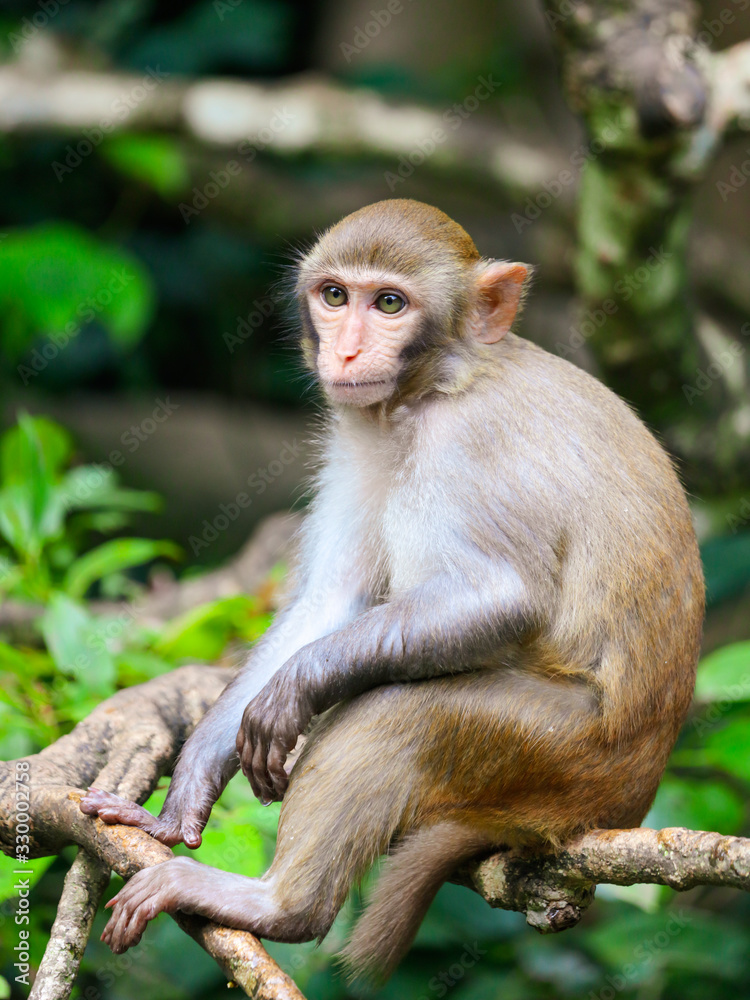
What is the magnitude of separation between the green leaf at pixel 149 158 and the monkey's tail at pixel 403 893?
7414mm

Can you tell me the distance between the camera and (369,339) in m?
3.68

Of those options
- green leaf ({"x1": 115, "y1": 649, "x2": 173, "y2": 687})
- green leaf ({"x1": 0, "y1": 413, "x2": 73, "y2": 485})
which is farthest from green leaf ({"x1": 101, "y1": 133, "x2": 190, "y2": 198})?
green leaf ({"x1": 115, "y1": 649, "x2": 173, "y2": 687})

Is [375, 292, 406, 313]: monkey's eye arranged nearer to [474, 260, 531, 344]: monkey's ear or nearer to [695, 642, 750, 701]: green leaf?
[474, 260, 531, 344]: monkey's ear

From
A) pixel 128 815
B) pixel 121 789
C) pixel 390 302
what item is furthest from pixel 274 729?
pixel 390 302

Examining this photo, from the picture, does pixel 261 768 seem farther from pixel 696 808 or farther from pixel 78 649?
pixel 696 808

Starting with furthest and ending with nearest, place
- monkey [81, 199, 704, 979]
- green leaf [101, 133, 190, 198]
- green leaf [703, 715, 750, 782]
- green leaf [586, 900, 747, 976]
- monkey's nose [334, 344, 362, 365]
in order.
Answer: green leaf [101, 133, 190, 198] → green leaf [586, 900, 747, 976] → green leaf [703, 715, 750, 782] → monkey's nose [334, 344, 362, 365] → monkey [81, 199, 704, 979]

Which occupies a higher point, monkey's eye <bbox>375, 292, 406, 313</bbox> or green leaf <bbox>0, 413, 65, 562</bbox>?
monkey's eye <bbox>375, 292, 406, 313</bbox>

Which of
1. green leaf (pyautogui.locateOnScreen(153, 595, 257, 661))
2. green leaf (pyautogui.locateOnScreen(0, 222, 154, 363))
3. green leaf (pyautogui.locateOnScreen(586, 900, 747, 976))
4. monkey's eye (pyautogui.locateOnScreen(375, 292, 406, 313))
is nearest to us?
monkey's eye (pyautogui.locateOnScreen(375, 292, 406, 313))

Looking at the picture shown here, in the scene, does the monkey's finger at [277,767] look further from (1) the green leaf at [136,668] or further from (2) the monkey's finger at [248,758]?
(1) the green leaf at [136,668]

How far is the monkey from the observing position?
10.6 feet

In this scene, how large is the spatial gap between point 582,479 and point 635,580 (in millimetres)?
393

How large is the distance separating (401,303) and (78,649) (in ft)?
7.49

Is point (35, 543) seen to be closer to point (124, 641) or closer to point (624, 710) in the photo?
point (124, 641)

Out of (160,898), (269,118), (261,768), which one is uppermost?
(269,118)
